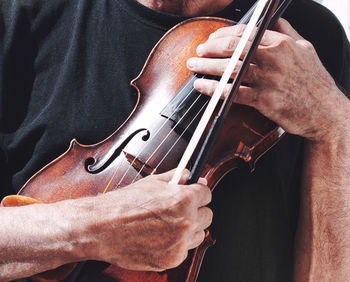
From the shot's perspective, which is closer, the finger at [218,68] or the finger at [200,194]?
the finger at [200,194]

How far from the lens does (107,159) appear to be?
69 cm

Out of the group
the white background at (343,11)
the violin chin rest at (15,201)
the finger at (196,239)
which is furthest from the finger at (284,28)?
the white background at (343,11)

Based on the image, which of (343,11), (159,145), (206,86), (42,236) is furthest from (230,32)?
(343,11)

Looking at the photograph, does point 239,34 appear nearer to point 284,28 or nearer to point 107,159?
point 284,28

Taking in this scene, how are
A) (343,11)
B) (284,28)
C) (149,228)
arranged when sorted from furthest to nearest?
(343,11) → (284,28) → (149,228)

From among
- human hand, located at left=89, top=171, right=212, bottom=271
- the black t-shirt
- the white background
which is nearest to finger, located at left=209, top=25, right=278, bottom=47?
→ the black t-shirt

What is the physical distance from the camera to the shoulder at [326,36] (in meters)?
0.91

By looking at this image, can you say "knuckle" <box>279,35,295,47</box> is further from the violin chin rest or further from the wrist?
the violin chin rest

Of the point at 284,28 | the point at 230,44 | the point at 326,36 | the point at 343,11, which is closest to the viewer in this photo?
the point at 230,44

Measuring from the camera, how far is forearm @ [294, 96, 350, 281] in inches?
31.4

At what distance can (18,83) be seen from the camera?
89 cm

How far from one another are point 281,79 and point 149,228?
39 cm

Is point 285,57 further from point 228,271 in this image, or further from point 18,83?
point 18,83

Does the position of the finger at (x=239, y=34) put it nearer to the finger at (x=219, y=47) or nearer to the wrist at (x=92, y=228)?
the finger at (x=219, y=47)
